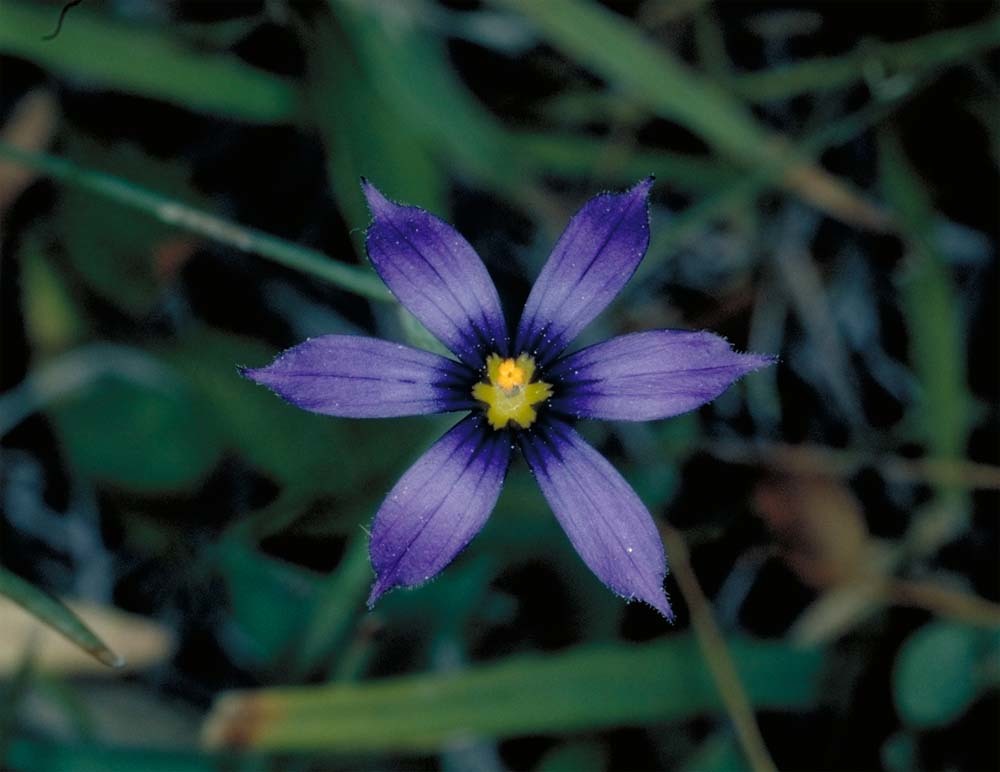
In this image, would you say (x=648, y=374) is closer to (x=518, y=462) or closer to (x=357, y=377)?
(x=357, y=377)

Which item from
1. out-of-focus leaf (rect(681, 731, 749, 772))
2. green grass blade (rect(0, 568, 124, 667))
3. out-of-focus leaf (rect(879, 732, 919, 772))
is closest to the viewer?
green grass blade (rect(0, 568, 124, 667))

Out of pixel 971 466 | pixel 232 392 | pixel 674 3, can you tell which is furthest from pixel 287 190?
pixel 971 466

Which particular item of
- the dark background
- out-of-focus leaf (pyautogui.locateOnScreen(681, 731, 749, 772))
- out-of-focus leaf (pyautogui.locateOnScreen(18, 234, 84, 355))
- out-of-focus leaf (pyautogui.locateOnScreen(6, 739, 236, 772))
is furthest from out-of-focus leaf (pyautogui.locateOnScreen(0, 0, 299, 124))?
out-of-focus leaf (pyautogui.locateOnScreen(681, 731, 749, 772))

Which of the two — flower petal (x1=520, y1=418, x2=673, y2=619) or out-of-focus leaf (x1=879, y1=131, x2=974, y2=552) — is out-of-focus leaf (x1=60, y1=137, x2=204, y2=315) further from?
out-of-focus leaf (x1=879, y1=131, x2=974, y2=552)

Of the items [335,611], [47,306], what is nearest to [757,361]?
[335,611]

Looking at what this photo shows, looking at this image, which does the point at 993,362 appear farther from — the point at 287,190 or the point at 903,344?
the point at 287,190

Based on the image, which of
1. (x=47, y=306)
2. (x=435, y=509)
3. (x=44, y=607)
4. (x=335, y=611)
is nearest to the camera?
(x=44, y=607)
